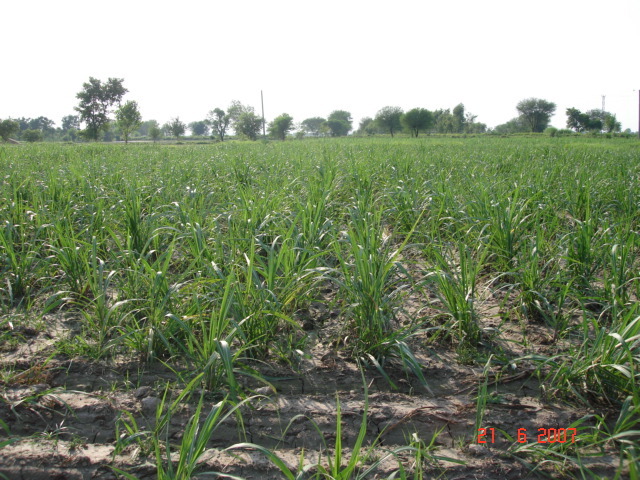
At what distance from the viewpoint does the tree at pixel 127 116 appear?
130ft

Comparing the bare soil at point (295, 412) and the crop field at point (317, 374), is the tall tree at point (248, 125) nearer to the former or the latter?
the crop field at point (317, 374)

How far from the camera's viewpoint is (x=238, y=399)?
1601mm

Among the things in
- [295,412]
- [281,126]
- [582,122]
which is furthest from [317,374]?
A: [582,122]

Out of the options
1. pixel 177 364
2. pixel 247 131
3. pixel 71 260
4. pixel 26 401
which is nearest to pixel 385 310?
pixel 177 364

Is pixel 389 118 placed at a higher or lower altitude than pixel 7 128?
higher

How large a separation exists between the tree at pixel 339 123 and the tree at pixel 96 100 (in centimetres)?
5513

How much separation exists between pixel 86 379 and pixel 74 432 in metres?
0.34

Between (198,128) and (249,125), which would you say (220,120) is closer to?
(249,125)

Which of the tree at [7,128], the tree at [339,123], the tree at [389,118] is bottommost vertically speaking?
the tree at [7,128]

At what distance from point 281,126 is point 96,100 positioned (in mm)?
30016

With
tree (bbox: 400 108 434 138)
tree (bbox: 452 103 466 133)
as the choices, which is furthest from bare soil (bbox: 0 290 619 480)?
tree (bbox: 452 103 466 133)

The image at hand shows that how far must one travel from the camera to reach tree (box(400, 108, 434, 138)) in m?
60.5

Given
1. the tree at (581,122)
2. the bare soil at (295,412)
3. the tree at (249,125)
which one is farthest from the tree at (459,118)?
the bare soil at (295,412)
